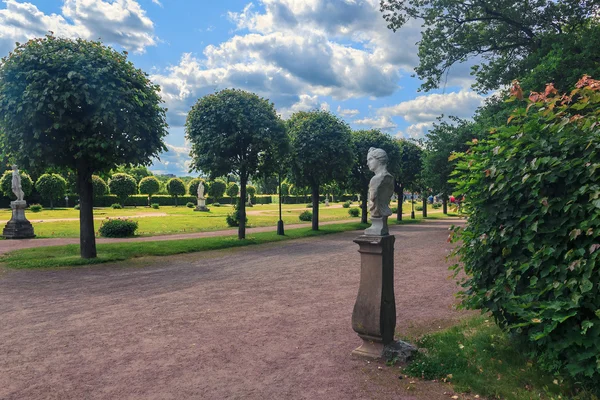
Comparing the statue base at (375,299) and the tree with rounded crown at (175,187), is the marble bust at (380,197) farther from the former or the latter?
the tree with rounded crown at (175,187)

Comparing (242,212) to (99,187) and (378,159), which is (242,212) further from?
(99,187)

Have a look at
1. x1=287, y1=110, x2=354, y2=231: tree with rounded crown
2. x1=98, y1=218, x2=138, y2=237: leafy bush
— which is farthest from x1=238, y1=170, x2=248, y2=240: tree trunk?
x1=98, y1=218, x2=138, y2=237: leafy bush

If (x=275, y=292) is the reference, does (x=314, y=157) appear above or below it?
above

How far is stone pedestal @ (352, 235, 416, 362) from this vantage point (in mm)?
4918

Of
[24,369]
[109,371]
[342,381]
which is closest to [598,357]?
[342,381]

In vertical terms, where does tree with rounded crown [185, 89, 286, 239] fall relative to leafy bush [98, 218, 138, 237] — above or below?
above

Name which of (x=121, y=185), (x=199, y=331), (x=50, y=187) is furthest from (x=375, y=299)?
(x=121, y=185)

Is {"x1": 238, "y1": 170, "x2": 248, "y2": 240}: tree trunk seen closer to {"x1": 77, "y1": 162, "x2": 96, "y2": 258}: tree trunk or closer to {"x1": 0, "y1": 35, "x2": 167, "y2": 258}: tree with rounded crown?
{"x1": 0, "y1": 35, "x2": 167, "y2": 258}: tree with rounded crown

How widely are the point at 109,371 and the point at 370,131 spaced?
92.0 ft

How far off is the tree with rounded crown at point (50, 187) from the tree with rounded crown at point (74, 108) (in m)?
35.8

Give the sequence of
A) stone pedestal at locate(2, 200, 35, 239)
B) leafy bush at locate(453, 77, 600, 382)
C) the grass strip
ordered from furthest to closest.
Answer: stone pedestal at locate(2, 200, 35, 239) < the grass strip < leafy bush at locate(453, 77, 600, 382)

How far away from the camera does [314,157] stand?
74.7 ft

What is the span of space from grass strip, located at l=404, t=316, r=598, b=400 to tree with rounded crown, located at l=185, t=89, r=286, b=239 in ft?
45.7

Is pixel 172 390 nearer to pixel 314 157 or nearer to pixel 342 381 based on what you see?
pixel 342 381
